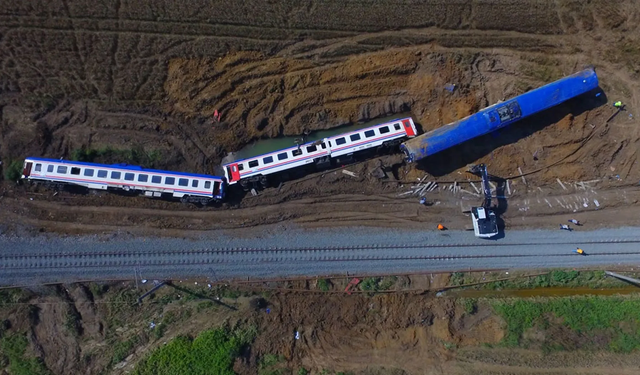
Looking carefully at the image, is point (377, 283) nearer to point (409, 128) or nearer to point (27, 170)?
point (409, 128)

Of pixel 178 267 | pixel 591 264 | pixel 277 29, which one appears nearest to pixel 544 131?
pixel 591 264

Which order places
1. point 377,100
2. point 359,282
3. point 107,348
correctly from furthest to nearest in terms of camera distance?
1. point 377,100
2. point 359,282
3. point 107,348

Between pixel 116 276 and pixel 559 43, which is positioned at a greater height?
pixel 559 43

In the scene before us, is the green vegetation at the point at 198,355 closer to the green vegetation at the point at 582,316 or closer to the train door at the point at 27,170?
the train door at the point at 27,170

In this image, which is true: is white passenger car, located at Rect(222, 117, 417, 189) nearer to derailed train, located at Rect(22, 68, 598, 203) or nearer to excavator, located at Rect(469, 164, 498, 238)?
derailed train, located at Rect(22, 68, 598, 203)

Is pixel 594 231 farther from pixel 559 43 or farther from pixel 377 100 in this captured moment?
pixel 377 100

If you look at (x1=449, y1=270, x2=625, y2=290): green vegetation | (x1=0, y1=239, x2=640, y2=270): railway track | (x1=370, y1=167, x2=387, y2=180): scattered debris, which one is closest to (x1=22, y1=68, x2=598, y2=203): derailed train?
(x1=370, y1=167, x2=387, y2=180): scattered debris
